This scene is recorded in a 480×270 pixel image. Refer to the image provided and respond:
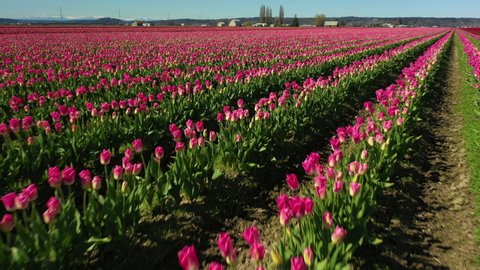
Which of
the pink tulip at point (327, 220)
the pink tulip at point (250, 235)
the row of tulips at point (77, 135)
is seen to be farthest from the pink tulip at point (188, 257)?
the row of tulips at point (77, 135)

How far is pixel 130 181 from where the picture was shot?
11.4ft

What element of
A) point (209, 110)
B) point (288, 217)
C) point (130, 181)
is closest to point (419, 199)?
point (288, 217)

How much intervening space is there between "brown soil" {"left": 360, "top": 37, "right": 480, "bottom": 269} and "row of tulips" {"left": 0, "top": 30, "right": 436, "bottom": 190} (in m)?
3.59

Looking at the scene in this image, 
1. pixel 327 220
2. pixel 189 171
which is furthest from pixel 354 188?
pixel 189 171

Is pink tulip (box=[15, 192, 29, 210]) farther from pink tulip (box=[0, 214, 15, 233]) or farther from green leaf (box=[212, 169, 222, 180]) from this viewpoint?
green leaf (box=[212, 169, 222, 180])

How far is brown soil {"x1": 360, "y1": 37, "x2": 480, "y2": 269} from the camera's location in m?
3.26

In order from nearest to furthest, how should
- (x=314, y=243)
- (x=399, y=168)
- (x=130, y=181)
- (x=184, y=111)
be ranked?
(x=314, y=243)
(x=130, y=181)
(x=399, y=168)
(x=184, y=111)

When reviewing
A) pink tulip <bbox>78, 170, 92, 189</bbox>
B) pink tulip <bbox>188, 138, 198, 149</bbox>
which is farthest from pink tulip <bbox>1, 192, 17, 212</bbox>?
pink tulip <bbox>188, 138, 198, 149</bbox>

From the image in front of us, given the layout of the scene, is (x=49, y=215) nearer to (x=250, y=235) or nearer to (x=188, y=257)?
(x=188, y=257)

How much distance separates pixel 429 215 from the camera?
4.00 meters

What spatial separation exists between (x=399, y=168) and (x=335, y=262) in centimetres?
312

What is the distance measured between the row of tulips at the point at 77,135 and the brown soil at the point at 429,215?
3.59m

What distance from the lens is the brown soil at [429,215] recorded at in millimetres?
3258

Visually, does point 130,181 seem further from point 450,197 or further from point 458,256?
point 450,197
